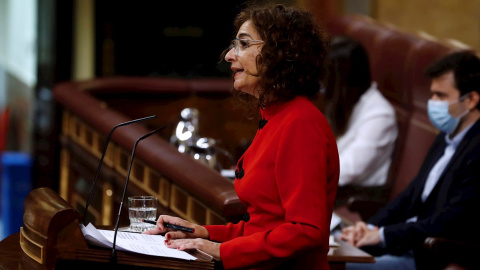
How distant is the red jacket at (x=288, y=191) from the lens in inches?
64.0

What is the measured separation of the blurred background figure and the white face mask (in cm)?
71

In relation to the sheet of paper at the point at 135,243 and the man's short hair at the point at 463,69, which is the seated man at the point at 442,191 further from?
the sheet of paper at the point at 135,243

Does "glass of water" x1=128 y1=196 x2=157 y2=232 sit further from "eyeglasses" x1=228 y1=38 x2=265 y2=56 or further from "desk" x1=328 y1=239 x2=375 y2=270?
"desk" x1=328 y1=239 x2=375 y2=270

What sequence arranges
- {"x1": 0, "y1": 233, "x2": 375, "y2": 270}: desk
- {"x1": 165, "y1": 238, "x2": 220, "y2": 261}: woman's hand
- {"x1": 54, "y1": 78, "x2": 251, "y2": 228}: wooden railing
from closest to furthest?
{"x1": 165, "y1": 238, "x2": 220, "y2": 261}: woman's hand, {"x1": 0, "y1": 233, "x2": 375, "y2": 270}: desk, {"x1": 54, "y1": 78, "x2": 251, "y2": 228}: wooden railing

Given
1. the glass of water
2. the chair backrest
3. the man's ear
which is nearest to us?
the glass of water

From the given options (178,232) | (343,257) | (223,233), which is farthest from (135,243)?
(343,257)

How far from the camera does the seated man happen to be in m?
2.90

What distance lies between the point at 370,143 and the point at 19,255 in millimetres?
2295


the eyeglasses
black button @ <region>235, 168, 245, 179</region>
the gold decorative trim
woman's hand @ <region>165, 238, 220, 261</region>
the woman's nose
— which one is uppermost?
the eyeglasses

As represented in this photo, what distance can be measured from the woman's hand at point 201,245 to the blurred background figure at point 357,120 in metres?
2.21

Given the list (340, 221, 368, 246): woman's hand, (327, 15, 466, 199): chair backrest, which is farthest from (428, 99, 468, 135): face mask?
(340, 221, 368, 246): woman's hand

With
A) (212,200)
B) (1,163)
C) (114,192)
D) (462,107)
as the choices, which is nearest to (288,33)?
(212,200)

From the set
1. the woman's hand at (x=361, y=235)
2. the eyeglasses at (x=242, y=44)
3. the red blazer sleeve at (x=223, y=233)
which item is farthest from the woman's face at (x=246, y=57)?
the woman's hand at (x=361, y=235)

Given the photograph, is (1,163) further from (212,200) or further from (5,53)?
(212,200)
